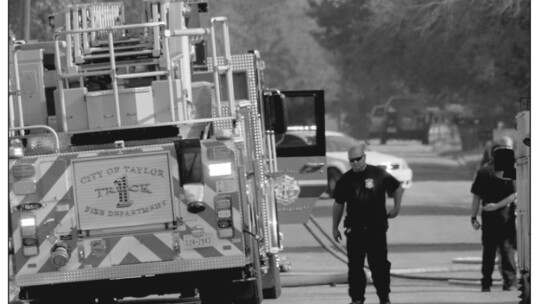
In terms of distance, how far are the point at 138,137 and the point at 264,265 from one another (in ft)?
6.43

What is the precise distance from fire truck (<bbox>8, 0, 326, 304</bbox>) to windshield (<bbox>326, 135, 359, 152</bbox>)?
25.9 m

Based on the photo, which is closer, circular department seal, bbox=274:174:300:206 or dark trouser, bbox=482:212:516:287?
dark trouser, bbox=482:212:516:287

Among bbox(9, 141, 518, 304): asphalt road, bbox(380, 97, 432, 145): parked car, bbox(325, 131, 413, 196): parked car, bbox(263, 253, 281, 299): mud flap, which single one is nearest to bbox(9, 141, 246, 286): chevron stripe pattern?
bbox(263, 253, 281, 299): mud flap

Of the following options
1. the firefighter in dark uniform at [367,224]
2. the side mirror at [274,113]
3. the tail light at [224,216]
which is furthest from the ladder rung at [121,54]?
the side mirror at [274,113]

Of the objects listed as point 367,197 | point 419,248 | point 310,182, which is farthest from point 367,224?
point 419,248

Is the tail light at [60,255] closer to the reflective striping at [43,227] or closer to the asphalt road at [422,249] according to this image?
the reflective striping at [43,227]

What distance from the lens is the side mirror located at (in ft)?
50.5

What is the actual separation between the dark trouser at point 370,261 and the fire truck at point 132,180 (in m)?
1.22

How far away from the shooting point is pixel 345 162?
3269 cm

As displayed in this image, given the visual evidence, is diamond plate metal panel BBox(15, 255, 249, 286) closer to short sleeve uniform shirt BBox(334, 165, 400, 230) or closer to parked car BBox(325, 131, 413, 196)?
short sleeve uniform shirt BBox(334, 165, 400, 230)

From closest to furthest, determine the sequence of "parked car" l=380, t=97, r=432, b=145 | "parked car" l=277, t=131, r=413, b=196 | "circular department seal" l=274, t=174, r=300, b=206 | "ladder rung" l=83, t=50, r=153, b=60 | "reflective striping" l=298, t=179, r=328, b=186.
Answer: "ladder rung" l=83, t=50, r=153, b=60, "circular department seal" l=274, t=174, r=300, b=206, "reflective striping" l=298, t=179, r=328, b=186, "parked car" l=277, t=131, r=413, b=196, "parked car" l=380, t=97, r=432, b=145

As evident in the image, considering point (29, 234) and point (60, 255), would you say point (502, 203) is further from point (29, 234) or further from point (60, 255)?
point (29, 234)

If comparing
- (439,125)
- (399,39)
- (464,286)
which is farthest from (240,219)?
(439,125)

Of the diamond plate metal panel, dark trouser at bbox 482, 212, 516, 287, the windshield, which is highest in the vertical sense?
the diamond plate metal panel
